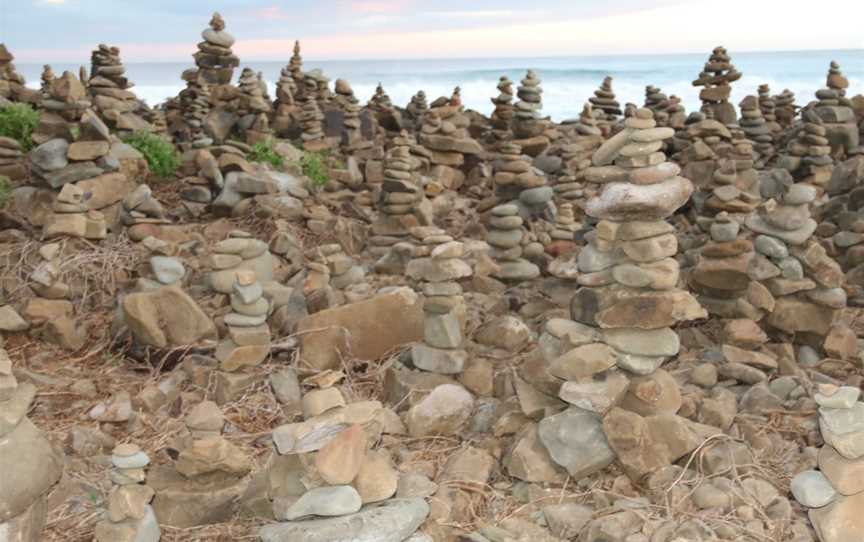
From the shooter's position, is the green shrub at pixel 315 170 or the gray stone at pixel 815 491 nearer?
the gray stone at pixel 815 491

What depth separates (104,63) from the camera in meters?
11.2

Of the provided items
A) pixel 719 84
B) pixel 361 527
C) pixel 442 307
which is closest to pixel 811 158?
pixel 719 84

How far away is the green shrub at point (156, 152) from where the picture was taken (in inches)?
357

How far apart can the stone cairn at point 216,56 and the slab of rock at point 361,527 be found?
888 cm

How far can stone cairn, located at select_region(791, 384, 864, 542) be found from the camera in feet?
11.6

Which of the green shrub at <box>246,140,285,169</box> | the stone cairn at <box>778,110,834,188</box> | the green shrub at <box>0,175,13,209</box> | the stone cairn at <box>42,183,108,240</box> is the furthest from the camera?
the stone cairn at <box>778,110,834,188</box>

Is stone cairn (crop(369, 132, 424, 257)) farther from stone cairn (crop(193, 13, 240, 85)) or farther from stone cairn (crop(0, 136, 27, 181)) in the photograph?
stone cairn (crop(193, 13, 240, 85))

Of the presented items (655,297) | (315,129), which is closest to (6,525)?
(655,297)

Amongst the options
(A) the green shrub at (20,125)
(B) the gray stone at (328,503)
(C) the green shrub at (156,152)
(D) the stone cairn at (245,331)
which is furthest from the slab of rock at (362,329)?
(A) the green shrub at (20,125)

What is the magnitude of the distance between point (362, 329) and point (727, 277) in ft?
8.94

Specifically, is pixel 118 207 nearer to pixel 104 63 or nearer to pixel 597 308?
pixel 104 63

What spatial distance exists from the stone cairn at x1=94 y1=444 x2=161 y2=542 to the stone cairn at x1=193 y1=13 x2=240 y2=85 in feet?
27.9

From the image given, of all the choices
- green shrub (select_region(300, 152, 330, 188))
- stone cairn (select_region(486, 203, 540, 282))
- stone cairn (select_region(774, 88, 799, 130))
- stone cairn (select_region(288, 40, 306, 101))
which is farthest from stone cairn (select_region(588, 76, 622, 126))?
stone cairn (select_region(486, 203, 540, 282))

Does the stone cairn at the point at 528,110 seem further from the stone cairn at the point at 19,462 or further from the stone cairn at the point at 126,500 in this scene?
the stone cairn at the point at 19,462
